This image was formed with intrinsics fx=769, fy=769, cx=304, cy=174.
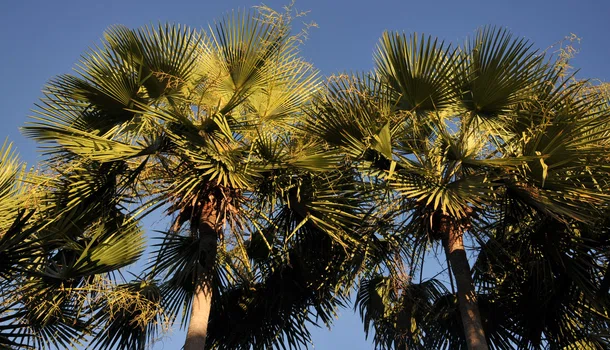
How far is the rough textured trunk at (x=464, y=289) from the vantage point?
Result: 23.2 feet

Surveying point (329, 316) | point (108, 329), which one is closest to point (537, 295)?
point (329, 316)

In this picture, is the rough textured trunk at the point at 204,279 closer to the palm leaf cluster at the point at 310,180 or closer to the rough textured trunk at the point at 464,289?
the palm leaf cluster at the point at 310,180

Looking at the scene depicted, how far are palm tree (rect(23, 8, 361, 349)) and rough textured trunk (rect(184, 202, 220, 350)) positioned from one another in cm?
1

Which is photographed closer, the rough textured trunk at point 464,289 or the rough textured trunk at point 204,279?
the rough textured trunk at point 204,279

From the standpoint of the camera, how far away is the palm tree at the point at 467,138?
709 centimetres

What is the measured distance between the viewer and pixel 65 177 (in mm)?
7773

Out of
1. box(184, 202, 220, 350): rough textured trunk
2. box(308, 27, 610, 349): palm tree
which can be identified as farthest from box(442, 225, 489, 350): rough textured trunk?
box(184, 202, 220, 350): rough textured trunk

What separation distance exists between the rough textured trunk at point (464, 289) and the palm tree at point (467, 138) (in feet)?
0.03

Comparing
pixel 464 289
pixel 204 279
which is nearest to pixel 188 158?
pixel 204 279

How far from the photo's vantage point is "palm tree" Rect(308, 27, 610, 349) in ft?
23.3

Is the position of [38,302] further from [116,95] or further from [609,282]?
[609,282]

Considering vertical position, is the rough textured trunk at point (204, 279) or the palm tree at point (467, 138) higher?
the palm tree at point (467, 138)

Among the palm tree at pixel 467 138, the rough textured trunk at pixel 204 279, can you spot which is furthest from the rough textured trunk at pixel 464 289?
the rough textured trunk at pixel 204 279

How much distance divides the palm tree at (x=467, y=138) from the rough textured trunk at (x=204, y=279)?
1.39 metres
